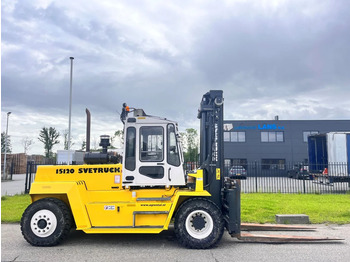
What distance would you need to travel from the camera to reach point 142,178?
678cm

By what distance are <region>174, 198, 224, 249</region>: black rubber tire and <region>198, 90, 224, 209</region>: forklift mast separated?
2.25 feet

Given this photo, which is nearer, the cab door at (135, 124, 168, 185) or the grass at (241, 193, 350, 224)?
the cab door at (135, 124, 168, 185)

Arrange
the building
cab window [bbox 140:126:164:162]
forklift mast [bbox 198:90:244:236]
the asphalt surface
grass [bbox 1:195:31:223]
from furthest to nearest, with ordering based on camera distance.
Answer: the building → grass [bbox 1:195:31:223] → forklift mast [bbox 198:90:244:236] → cab window [bbox 140:126:164:162] → the asphalt surface

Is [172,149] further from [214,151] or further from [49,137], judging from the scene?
[49,137]

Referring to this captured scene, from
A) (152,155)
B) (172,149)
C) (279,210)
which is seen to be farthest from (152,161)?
(279,210)

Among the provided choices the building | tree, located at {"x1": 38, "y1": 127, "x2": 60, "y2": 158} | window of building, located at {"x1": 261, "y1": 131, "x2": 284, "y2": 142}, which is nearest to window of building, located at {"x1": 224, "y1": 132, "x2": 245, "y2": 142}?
the building

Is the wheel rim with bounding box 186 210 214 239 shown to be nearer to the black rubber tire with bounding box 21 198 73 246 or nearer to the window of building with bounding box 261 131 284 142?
the black rubber tire with bounding box 21 198 73 246

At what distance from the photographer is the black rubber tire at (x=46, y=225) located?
21.6ft

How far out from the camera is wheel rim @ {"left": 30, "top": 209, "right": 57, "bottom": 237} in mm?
6609

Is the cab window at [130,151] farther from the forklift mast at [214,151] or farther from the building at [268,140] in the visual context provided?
the building at [268,140]

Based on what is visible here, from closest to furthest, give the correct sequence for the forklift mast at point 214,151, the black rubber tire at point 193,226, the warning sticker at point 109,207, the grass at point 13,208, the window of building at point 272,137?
1. the black rubber tire at point 193,226
2. the warning sticker at point 109,207
3. the forklift mast at point 214,151
4. the grass at point 13,208
5. the window of building at point 272,137

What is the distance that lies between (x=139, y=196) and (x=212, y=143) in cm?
215

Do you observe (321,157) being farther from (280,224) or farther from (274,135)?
(274,135)

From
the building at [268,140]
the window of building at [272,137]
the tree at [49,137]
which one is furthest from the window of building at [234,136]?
the tree at [49,137]
